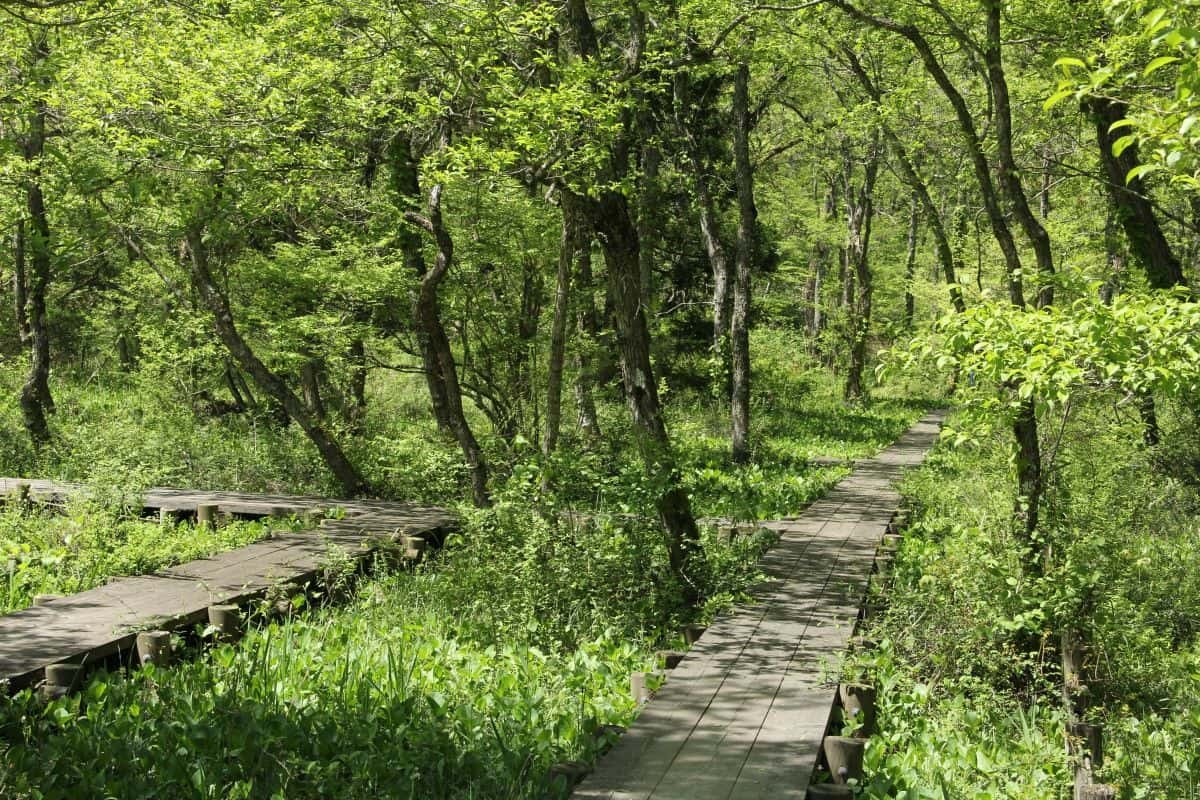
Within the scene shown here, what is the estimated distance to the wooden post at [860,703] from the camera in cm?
583

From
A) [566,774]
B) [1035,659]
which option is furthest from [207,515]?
[1035,659]

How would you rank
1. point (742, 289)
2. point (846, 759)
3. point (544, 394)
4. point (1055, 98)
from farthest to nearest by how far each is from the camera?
point (742, 289), point (544, 394), point (846, 759), point (1055, 98)

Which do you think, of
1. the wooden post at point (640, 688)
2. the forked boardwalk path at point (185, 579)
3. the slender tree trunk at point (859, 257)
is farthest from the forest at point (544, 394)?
the slender tree trunk at point (859, 257)

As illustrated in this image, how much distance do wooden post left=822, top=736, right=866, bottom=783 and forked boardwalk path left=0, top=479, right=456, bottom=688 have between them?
4893 mm

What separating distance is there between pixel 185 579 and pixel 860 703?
20.0 feet

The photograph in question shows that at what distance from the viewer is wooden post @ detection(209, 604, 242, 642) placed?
24.3 feet

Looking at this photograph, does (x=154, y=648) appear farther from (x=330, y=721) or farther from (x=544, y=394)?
(x=544, y=394)

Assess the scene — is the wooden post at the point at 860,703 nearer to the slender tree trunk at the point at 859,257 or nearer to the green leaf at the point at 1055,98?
the green leaf at the point at 1055,98

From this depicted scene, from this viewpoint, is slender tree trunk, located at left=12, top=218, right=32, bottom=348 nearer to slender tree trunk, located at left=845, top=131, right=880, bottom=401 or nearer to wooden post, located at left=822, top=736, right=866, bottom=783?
wooden post, located at left=822, top=736, right=866, bottom=783

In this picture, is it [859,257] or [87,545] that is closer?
[87,545]

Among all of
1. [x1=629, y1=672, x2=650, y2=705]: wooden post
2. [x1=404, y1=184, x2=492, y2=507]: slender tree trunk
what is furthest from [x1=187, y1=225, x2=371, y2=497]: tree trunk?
[x1=629, y1=672, x2=650, y2=705]: wooden post

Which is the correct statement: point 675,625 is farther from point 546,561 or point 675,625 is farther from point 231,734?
point 231,734

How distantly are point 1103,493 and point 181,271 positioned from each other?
49.0ft

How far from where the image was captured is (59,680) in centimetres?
631
